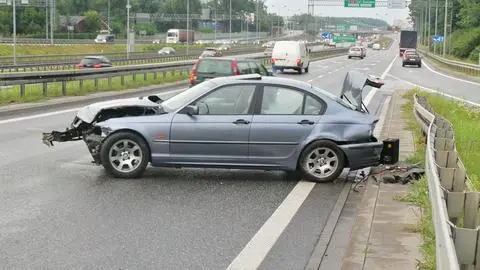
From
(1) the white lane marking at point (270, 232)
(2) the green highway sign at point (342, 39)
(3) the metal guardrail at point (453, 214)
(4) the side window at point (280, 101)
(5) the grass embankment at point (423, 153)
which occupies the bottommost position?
(1) the white lane marking at point (270, 232)

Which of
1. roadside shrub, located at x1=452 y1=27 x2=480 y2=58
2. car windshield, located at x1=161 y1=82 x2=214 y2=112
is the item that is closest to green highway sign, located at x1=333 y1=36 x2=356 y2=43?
roadside shrub, located at x1=452 y1=27 x2=480 y2=58

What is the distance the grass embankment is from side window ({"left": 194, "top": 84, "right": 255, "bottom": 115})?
254 cm

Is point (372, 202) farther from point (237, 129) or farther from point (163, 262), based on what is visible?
point (163, 262)

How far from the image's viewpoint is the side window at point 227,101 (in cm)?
989

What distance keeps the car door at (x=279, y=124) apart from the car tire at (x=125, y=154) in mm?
1494

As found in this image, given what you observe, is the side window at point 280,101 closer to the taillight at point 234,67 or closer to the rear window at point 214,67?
the taillight at point 234,67

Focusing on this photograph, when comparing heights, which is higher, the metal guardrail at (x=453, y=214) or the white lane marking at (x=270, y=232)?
the metal guardrail at (x=453, y=214)

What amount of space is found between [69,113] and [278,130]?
10.3 metres

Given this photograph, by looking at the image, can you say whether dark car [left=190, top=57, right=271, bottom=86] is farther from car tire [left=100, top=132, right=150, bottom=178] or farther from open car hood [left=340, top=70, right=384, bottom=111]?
car tire [left=100, top=132, right=150, bottom=178]

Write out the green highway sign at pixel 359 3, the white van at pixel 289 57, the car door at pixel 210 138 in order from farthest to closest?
1. the green highway sign at pixel 359 3
2. the white van at pixel 289 57
3. the car door at pixel 210 138

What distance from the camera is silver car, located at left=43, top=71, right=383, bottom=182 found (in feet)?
31.9

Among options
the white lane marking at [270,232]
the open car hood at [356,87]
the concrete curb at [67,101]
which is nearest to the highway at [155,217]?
the white lane marking at [270,232]

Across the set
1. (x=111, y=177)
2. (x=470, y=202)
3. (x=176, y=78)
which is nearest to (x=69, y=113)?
(x=111, y=177)

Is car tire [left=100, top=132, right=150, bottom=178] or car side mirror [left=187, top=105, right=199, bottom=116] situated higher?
car side mirror [left=187, top=105, right=199, bottom=116]
